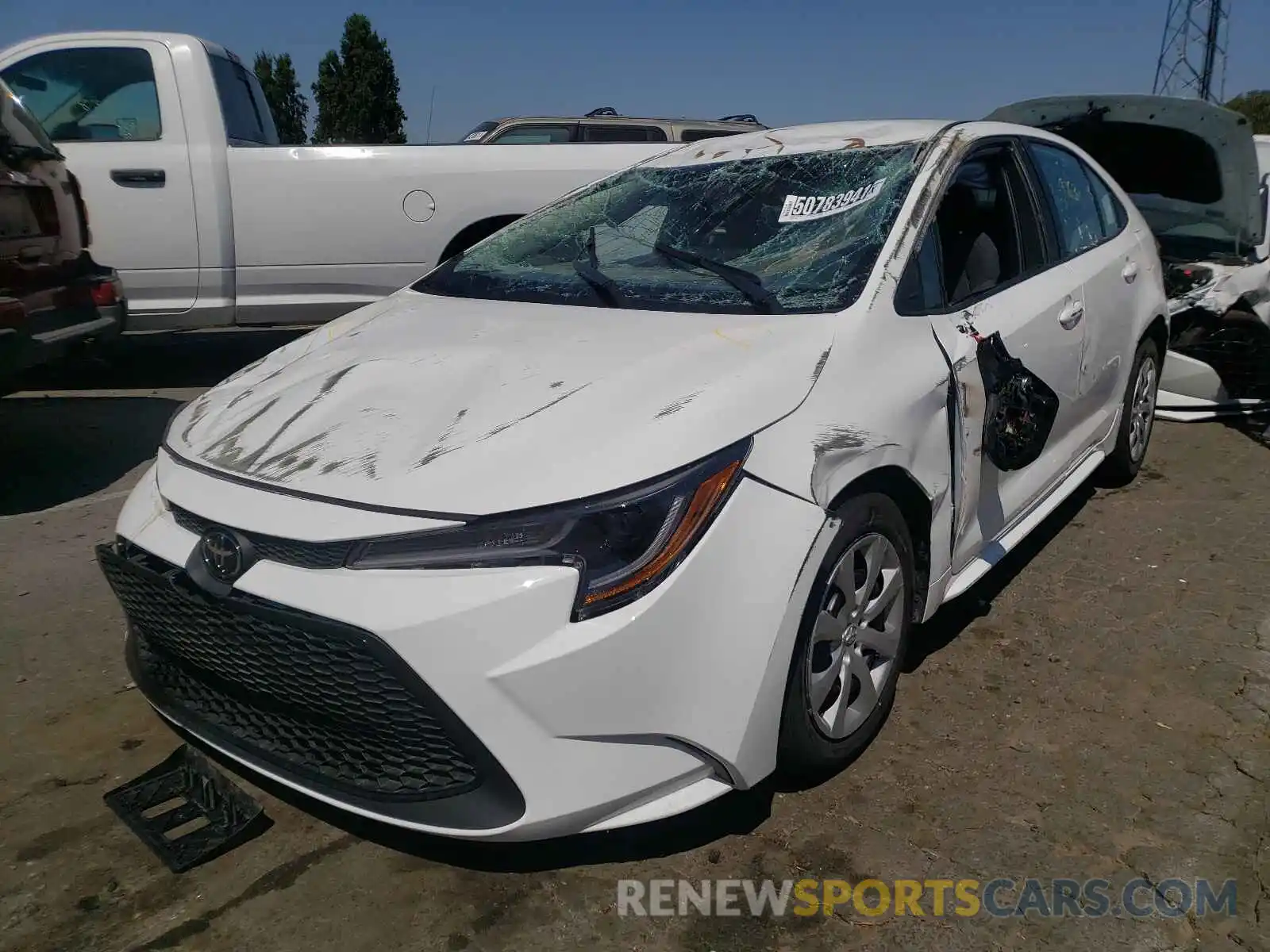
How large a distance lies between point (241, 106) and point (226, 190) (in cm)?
81

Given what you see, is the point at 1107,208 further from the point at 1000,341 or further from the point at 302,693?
the point at 302,693

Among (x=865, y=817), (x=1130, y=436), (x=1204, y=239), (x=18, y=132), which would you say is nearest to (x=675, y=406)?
(x=865, y=817)

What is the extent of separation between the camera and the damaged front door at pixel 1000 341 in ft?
9.50

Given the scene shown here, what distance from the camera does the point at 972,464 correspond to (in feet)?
9.60

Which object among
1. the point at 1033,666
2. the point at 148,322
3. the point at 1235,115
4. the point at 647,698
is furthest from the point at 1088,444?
the point at 148,322

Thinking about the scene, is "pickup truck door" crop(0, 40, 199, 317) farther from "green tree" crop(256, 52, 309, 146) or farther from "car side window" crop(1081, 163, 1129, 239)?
"green tree" crop(256, 52, 309, 146)

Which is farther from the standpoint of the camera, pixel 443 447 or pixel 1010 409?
pixel 1010 409

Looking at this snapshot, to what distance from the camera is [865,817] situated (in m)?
2.47

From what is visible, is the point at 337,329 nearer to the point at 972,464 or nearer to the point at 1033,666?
the point at 972,464

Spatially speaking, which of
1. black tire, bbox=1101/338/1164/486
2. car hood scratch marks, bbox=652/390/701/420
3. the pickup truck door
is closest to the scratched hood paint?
car hood scratch marks, bbox=652/390/701/420

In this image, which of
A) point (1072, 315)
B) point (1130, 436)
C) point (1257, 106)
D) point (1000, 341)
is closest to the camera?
point (1000, 341)

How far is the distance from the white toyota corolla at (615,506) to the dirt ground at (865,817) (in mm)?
237

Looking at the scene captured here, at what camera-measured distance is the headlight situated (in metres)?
1.98

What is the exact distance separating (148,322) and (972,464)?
17.3ft
